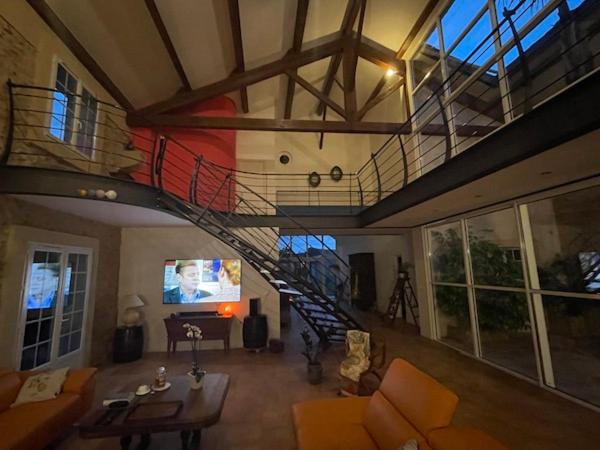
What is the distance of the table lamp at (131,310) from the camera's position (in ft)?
16.4

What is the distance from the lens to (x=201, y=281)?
5613 millimetres

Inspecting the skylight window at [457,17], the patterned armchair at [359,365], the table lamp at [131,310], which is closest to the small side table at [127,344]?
the table lamp at [131,310]

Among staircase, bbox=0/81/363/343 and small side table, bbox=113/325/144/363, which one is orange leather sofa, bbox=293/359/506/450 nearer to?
staircase, bbox=0/81/363/343

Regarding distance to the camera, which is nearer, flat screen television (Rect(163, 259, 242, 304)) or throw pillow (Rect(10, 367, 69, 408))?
throw pillow (Rect(10, 367, 69, 408))

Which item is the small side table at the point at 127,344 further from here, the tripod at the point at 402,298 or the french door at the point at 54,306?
the tripod at the point at 402,298

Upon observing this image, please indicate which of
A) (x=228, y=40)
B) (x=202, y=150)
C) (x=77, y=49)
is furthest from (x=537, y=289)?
(x=77, y=49)

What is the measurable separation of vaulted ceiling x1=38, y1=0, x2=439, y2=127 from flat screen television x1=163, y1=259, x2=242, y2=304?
336cm

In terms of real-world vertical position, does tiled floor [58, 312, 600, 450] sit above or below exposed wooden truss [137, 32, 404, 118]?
below

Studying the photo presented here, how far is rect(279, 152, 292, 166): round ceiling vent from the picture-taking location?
8711 mm

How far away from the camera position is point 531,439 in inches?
98.8

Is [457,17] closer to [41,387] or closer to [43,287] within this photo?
[41,387]

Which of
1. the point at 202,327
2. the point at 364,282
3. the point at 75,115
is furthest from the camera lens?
the point at 364,282

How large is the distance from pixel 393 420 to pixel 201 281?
4.64 meters

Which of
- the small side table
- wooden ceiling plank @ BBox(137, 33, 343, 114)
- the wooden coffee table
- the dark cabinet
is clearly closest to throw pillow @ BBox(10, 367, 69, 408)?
the wooden coffee table
